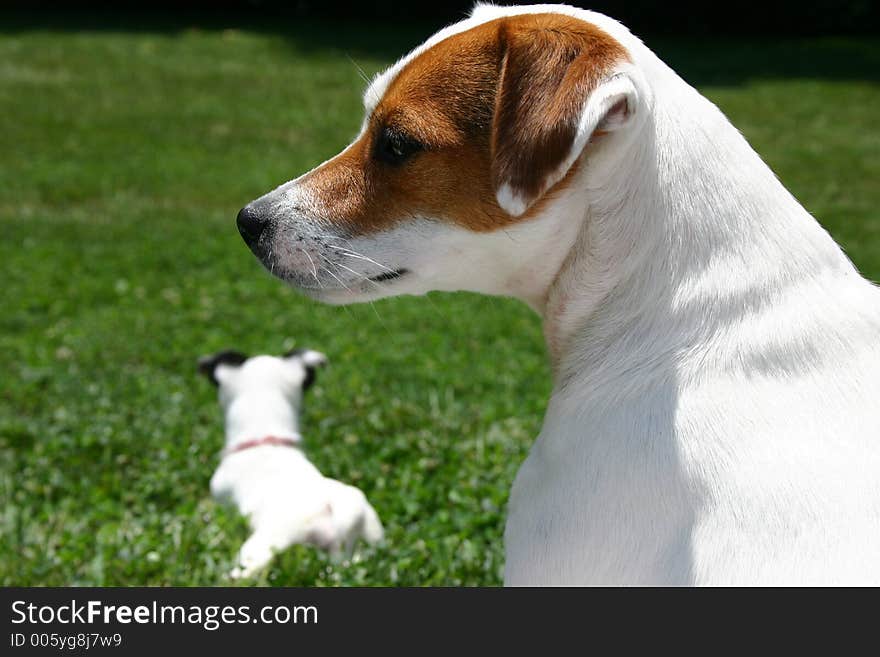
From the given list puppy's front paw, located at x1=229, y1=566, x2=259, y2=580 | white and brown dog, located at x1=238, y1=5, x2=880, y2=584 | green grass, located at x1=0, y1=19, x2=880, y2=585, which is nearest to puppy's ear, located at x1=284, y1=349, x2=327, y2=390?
green grass, located at x1=0, y1=19, x2=880, y2=585

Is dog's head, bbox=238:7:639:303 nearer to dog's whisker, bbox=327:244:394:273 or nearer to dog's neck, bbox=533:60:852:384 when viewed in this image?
dog's whisker, bbox=327:244:394:273

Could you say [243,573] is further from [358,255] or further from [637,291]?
[637,291]

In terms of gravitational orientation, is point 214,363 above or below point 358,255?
below

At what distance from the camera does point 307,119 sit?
13477 mm

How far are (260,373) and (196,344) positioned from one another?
163cm

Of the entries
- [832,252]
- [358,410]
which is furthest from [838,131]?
[832,252]

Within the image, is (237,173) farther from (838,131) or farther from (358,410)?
(838,131)

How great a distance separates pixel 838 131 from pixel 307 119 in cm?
744

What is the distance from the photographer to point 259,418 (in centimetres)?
488

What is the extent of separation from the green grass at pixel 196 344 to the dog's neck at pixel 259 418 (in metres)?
0.21

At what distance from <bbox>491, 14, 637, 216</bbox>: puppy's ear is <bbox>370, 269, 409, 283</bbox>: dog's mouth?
1.43 ft

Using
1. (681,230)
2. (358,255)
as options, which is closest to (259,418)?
(358,255)

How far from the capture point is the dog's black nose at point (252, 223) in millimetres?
2902

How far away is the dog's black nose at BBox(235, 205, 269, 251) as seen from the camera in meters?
2.90
